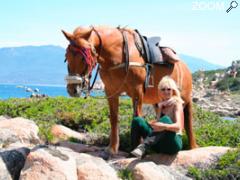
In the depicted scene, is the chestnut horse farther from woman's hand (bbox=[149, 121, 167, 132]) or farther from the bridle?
woman's hand (bbox=[149, 121, 167, 132])

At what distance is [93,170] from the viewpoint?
618 centimetres

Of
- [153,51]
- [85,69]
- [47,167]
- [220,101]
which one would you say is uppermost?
[153,51]

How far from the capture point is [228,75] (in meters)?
83.6

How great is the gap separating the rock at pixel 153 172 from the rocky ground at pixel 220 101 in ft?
142

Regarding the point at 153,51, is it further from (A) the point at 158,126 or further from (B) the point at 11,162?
(B) the point at 11,162

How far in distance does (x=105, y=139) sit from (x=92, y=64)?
106 inches

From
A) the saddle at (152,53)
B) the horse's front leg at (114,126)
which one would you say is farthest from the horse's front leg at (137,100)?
the horse's front leg at (114,126)

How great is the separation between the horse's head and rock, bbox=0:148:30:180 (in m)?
1.17

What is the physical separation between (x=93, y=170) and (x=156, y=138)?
1083 millimetres

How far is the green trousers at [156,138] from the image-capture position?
660cm

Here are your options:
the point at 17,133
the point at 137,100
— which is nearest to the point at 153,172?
the point at 137,100

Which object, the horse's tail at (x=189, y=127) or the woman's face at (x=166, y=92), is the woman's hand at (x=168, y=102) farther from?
the horse's tail at (x=189, y=127)

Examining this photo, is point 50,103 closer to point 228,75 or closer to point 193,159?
point 193,159

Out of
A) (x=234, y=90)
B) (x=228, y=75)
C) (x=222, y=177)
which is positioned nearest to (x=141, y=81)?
(x=222, y=177)
